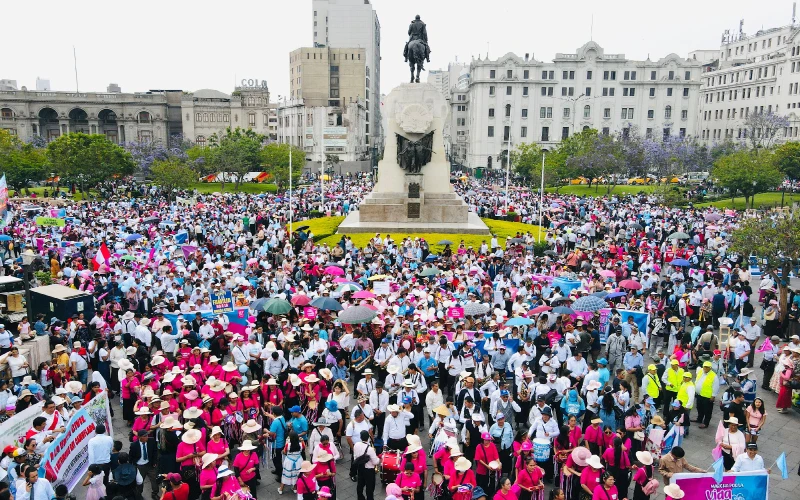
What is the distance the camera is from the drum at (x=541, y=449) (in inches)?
391

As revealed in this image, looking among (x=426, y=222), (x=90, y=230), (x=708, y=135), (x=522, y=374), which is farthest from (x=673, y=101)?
(x=522, y=374)

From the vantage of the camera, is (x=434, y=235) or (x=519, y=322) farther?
(x=434, y=235)

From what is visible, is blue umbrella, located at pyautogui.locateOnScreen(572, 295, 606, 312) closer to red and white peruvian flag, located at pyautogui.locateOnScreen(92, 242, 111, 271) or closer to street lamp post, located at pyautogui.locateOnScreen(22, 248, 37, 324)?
street lamp post, located at pyautogui.locateOnScreen(22, 248, 37, 324)

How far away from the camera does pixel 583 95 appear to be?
9112 centimetres

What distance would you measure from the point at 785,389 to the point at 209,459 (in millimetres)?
11683

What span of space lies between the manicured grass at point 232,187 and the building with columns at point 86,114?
35549 millimetres

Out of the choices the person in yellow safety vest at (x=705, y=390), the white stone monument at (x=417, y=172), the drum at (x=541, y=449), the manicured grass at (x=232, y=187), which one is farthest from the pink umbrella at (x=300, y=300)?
the manicured grass at (x=232, y=187)

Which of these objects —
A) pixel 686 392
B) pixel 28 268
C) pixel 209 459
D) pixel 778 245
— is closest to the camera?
pixel 209 459

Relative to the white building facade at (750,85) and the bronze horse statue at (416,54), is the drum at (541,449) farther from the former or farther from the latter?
the white building facade at (750,85)

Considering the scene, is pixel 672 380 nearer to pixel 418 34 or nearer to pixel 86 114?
pixel 418 34

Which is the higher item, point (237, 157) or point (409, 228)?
point (237, 157)

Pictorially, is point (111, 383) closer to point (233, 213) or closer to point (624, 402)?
point (624, 402)

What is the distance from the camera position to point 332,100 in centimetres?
10906

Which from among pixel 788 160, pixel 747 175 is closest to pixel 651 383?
pixel 747 175
